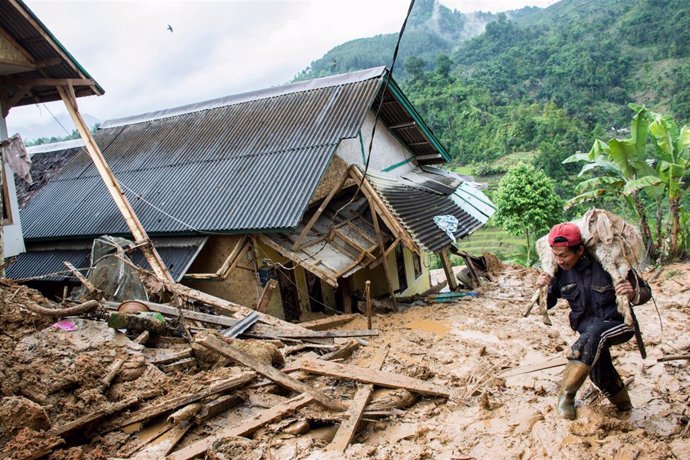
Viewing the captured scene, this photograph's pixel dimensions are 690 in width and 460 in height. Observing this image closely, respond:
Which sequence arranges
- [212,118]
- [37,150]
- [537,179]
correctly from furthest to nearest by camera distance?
[537,179] → [37,150] → [212,118]

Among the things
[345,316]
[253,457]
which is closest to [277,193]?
[345,316]

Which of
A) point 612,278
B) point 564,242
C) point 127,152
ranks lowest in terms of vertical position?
point 612,278

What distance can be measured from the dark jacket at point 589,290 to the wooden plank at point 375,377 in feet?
4.70

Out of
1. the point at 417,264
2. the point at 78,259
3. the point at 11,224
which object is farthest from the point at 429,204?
the point at 11,224

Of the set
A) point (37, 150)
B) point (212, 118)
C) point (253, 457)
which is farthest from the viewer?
point (37, 150)

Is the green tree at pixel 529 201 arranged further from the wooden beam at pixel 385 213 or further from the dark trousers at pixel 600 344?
the dark trousers at pixel 600 344

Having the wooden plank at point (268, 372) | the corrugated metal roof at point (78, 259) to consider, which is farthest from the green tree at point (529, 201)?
the wooden plank at point (268, 372)

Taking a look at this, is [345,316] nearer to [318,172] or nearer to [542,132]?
[318,172]

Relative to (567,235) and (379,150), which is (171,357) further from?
(379,150)

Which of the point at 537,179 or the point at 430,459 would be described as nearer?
the point at 430,459

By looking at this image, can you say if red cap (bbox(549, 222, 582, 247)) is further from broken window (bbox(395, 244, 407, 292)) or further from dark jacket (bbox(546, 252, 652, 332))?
broken window (bbox(395, 244, 407, 292))

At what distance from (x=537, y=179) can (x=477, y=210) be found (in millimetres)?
11966

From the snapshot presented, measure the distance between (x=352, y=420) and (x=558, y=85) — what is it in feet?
186

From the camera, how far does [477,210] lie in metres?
13.1
